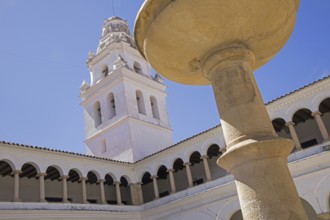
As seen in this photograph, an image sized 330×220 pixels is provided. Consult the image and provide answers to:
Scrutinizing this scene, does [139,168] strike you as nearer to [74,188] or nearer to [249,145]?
[74,188]

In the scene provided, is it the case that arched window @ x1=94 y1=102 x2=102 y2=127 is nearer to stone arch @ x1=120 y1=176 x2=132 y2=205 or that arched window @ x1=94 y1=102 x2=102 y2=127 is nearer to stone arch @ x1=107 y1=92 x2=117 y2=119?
stone arch @ x1=107 y1=92 x2=117 y2=119

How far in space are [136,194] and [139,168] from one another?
55.8 inches

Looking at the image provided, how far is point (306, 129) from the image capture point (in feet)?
53.3

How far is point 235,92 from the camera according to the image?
331cm

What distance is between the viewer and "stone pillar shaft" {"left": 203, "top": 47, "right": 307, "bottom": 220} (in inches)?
112

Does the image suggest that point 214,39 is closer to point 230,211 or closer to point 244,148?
point 244,148

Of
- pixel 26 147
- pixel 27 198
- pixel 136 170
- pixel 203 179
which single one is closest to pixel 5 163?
pixel 26 147

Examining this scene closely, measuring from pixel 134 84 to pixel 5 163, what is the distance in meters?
10.2

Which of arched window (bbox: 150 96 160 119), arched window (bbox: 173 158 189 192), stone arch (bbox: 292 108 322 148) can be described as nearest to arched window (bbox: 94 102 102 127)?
arched window (bbox: 150 96 160 119)

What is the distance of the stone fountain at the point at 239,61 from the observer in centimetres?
291

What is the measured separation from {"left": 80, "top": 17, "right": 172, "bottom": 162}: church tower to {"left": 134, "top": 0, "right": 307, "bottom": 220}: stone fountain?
56.0 ft

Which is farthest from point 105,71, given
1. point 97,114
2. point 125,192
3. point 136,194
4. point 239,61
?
point 239,61

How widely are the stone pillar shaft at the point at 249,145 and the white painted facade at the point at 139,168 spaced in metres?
11.2

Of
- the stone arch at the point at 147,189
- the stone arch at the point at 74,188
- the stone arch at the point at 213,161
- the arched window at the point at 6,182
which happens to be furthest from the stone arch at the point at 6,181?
the stone arch at the point at 213,161
